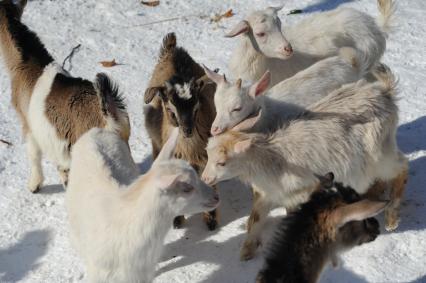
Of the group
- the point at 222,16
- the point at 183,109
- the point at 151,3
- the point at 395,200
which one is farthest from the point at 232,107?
the point at 151,3

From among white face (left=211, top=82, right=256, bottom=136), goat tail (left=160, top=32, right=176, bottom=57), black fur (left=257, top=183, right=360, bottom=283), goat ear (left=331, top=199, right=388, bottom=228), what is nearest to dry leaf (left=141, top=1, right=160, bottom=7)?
goat tail (left=160, top=32, right=176, bottom=57)

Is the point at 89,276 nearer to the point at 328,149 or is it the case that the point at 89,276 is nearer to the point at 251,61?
the point at 328,149

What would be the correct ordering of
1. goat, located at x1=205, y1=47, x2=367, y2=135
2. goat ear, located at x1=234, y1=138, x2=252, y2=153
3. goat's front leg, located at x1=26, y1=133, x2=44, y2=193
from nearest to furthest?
1. goat ear, located at x1=234, y1=138, x2=252, y2=153
2. goat, located at x1=205, y1=47, x2=367, y2=135
3. goat's front leg, located at x1=26, y1=133, x2=44, y2=193

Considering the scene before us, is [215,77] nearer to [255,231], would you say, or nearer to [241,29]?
[241,29]

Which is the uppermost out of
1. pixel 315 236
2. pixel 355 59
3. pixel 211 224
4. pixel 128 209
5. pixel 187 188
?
pixel 187 188

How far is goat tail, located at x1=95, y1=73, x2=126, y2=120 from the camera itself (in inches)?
209

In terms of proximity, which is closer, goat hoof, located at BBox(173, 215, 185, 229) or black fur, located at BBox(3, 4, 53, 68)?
goat hoof, located at BBox(173, 215, 185, 229)

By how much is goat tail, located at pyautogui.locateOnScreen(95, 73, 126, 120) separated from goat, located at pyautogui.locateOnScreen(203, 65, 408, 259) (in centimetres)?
102

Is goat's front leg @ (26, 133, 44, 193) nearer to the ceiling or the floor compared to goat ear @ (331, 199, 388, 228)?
nearer to the floor

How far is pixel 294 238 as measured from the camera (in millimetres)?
3953

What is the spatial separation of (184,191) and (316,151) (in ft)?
4.57

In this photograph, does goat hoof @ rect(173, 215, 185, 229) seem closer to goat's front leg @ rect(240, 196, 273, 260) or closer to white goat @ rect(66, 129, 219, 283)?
goat's front leg @ rect(240, 196, 273, 260)

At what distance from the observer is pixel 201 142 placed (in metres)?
5.73

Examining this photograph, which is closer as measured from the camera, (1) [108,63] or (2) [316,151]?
(2) [316,151]
